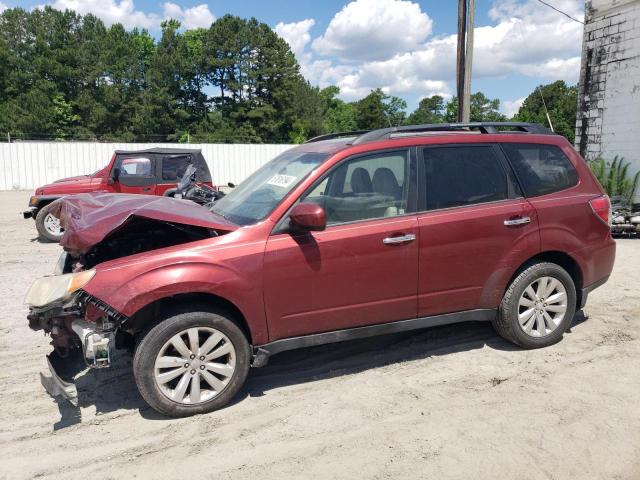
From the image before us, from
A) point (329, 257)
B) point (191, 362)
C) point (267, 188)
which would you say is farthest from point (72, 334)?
point (329, 257)

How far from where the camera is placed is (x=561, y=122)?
69438mm

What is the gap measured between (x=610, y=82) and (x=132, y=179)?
11.9 meters

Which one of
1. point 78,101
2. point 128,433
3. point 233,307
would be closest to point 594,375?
point 233,307

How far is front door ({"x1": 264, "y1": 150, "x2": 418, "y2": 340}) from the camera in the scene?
3.81m

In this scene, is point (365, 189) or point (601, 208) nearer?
point (365, 189)

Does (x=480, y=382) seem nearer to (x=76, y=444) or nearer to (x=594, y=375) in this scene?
(x=594, y=375)

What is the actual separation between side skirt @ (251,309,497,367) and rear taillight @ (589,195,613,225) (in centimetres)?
134

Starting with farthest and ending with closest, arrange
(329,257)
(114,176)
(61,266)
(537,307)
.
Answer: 1. (114,176)
2. (537,307)
3. (61,266)
4. (329,257)

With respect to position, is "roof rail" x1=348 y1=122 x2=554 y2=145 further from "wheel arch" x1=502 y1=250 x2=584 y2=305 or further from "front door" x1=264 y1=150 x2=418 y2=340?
"wheel arch" x1=502 y1=250 x2=584 y2=305

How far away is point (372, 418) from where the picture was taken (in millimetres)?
3621

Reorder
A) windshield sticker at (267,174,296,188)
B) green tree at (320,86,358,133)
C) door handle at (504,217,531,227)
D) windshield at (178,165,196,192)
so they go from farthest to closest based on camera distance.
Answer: green tree at (320,86,358,133), windshield at (178,165,196,192), door handle at (504,217,531,227), windshield sticker at (267,174,296,188)

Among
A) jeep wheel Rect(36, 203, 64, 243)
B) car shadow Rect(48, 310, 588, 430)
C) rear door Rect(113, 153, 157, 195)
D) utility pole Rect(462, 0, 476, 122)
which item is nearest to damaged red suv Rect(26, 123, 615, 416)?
car shadow Rect(48, 310, 588, 430)

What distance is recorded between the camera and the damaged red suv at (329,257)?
140 inches

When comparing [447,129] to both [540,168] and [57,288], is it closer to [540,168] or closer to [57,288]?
[540,168]
